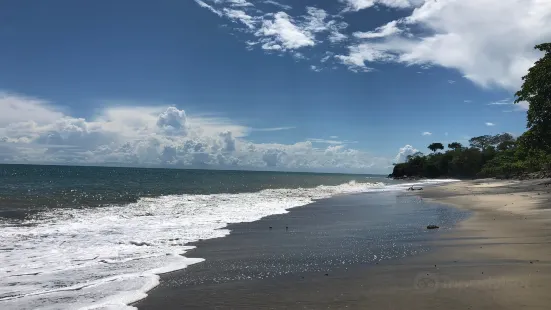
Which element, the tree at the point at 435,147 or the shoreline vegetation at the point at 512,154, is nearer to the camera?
the shoreline vegetation at the point at 512,154

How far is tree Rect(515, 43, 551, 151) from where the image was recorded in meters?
24.2

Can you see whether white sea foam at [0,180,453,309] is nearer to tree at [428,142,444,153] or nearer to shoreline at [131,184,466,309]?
shoreline at [131,184,466,309]

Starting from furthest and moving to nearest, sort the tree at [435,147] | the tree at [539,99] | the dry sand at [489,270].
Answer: the tree at [435,147], the tree at [539,99], the dry sand at [489,270]

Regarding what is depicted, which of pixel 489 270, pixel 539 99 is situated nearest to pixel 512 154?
pixel 539 99

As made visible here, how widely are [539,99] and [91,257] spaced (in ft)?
→ 89.0

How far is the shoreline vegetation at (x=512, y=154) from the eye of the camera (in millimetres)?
24672

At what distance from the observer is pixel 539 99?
80.9ft

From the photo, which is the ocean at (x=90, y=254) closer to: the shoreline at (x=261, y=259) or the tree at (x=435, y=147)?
the shoreline at (x=261, y=259)

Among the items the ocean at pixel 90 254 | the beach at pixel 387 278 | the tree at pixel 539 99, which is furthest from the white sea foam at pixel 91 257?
the tree at pixel 539 99

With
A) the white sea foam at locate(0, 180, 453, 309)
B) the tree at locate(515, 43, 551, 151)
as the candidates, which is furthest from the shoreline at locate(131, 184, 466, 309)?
the tree at locate(515, 43, 551, 151)

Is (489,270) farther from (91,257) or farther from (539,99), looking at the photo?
(539,99)

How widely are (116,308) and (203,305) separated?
141 centimetres

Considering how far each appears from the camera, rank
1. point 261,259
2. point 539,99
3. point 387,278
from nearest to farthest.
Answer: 1. point 387,278
2. point 261,259
3. point 539,99

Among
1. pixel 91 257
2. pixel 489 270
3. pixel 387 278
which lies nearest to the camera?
pixel 387 278
